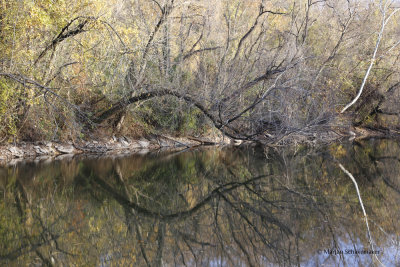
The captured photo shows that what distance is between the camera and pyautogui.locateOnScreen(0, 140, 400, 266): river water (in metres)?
5.71

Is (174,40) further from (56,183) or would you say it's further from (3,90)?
(56,183)

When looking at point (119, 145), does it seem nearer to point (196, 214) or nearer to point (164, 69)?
point (164, 69)

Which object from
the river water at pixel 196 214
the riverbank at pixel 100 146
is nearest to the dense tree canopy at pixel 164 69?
the riverbank at pixel 100 146

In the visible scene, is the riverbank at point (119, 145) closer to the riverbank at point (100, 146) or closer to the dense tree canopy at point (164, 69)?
the riverbank at point (100, 146)

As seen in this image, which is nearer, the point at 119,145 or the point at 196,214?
the point at 196,214

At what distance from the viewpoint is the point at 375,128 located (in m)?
23.2

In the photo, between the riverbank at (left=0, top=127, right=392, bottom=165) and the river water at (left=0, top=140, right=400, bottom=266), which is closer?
the river water at (left=0, top=140, right=400, bottom=266)

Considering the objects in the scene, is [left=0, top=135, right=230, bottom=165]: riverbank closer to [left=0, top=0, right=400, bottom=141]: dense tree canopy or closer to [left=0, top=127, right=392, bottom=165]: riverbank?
[left=0, top=127, right=392, bottom=165]: riverbank

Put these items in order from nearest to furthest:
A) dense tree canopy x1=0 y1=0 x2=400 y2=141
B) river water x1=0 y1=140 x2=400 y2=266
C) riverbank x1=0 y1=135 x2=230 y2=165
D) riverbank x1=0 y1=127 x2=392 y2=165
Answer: river water x1=0 y1=140 x2=400 y2=266 < dense tree canopy x1=0 y1=0 x2=400 y2=141 < riverbank x1=0 y1=135 x2=230 y2=165 < riverbank x1=0 y1=127 x2=392 y2=165

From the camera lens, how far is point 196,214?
757 cm

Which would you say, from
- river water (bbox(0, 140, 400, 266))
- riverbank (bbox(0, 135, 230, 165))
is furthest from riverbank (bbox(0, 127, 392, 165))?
river water (bbox(0, 140, 400, 266))

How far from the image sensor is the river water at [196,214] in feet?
18.7

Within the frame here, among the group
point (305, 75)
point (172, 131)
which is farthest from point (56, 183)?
point (305, 75)

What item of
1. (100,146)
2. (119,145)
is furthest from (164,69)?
(100,146)
